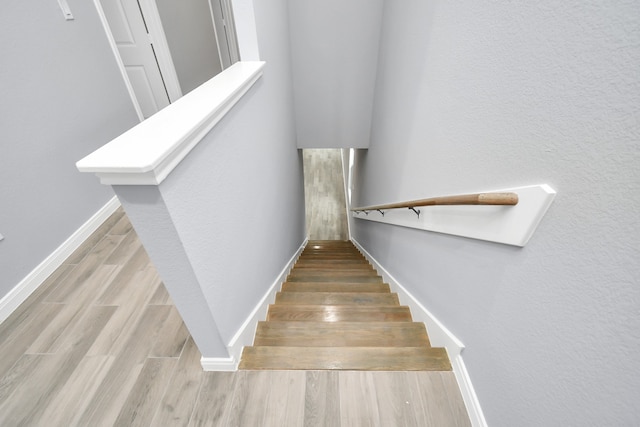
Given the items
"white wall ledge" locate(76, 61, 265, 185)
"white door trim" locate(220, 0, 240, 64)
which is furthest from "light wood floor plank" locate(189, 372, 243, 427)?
"white door trim" locate(220, 0, 240, 64)

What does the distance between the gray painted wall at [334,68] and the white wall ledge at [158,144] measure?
2.03 metres

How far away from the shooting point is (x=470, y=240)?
1.09m

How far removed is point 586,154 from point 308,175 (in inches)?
237

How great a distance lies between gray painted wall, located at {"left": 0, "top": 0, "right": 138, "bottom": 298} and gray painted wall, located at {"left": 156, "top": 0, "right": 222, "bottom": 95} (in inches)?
40.1

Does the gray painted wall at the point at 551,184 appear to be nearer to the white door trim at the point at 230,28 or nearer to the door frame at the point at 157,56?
the white door trim at the point at 230,28

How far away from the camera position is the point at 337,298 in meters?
2.00

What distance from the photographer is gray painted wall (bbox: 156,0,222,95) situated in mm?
3051

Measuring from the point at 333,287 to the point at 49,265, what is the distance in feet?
6.47

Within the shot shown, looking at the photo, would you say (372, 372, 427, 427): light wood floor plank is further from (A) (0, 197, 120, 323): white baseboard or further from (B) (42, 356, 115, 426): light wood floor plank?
(A) (0, 197, 120, 323): white baseboard

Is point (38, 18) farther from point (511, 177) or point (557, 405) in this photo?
point (557, 405)

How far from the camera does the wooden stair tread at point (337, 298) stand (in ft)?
6.46

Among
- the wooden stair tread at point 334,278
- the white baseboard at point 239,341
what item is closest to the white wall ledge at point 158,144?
the white baseboard at point 239,341

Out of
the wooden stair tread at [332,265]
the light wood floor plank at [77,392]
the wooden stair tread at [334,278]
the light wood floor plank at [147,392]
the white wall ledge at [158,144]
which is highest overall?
the white wall ledge at [158,144]

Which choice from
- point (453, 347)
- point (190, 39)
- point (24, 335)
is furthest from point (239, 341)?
point (190, 39)
